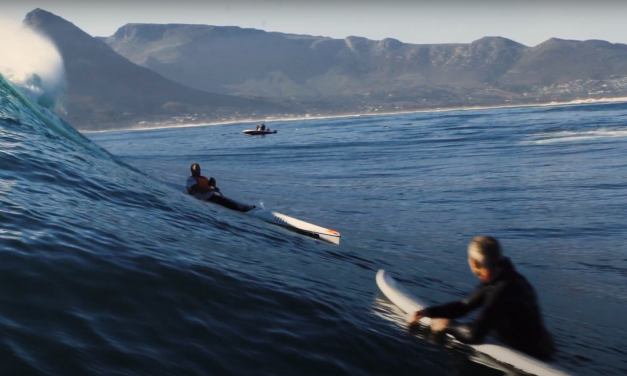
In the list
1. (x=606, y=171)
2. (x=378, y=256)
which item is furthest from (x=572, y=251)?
(x=606, y=171)

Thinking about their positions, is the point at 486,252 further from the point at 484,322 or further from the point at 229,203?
the point at 229,203

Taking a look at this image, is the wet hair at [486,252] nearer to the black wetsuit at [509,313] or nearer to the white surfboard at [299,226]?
the black wetsuit at [509,313]

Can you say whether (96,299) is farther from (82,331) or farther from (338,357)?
(338,357)

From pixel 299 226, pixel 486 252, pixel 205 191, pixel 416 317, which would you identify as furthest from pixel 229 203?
pixel 486 252

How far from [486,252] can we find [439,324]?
1.53m

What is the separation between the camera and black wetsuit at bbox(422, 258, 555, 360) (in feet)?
21.6

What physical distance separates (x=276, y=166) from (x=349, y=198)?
16.0 metres

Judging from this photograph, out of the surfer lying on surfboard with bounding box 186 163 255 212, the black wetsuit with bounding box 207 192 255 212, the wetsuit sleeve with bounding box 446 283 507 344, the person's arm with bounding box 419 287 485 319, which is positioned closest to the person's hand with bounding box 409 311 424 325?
the person's arm with bounding box 419 287 485 319

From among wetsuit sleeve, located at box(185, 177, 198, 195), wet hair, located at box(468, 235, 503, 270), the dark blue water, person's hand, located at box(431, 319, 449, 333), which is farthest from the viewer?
wetsuit sleeve, located at box(185, 177, 198, 195)

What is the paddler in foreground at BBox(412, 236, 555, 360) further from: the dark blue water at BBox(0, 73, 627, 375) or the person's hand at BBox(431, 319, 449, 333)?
the dark blue water at BBox(0, 73, 627, 375)

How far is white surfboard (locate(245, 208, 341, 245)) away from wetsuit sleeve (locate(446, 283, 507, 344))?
7538 millimetres

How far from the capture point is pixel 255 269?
406 inches

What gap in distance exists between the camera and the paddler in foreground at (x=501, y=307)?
6.57 meters

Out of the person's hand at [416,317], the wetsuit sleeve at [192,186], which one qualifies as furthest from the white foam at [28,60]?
the person's hand at [416,317]
